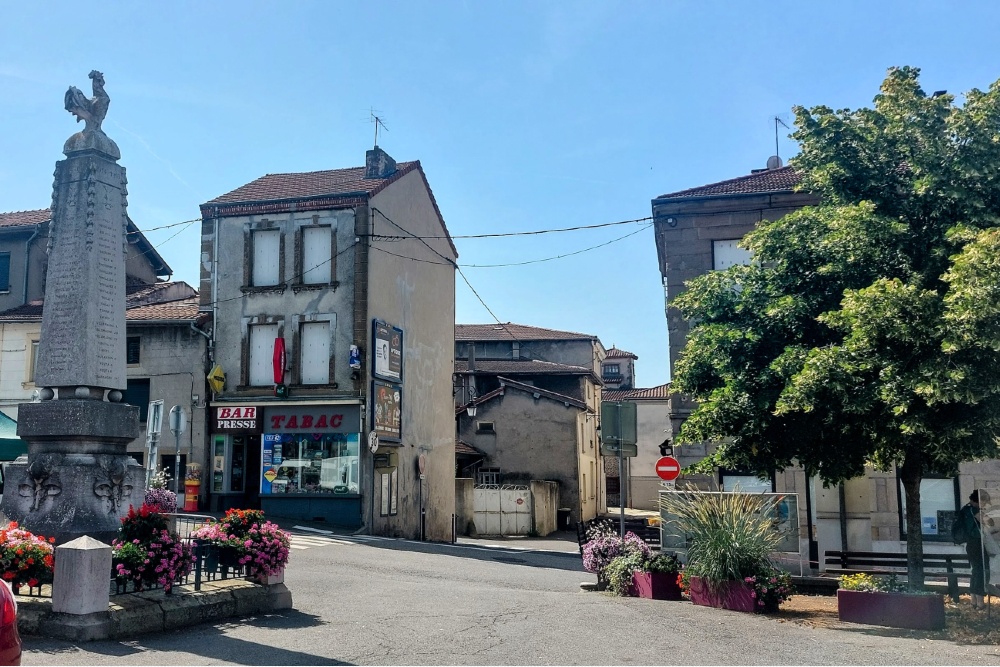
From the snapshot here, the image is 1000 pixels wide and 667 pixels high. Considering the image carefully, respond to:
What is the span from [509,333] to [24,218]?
26.6 metres

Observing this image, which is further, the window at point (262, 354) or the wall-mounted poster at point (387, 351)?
the window at point (262, 354)

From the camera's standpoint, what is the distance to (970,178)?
1180 cm

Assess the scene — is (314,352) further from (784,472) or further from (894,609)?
(894,609)

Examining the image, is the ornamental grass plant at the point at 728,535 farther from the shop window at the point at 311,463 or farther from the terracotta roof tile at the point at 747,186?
the shop window at the point at 311,463

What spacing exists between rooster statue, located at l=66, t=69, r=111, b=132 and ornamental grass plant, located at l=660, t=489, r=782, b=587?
29.4 ft

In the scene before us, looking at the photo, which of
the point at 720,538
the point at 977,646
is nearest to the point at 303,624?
the point at 720,538

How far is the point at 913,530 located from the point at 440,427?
23663 mm

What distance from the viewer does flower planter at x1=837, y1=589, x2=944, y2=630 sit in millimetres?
10812

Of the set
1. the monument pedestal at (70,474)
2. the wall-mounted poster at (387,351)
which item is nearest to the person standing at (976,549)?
the monument pedestal at (70,474)

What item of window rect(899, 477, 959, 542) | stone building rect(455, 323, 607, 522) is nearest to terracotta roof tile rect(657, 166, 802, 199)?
window rect(899, 477, 959, 542)

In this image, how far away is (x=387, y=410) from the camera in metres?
28.7

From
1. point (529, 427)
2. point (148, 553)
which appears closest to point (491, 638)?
point (148, 553)

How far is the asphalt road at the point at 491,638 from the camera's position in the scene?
831 centimetres

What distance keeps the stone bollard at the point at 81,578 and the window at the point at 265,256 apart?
21.6 metres
